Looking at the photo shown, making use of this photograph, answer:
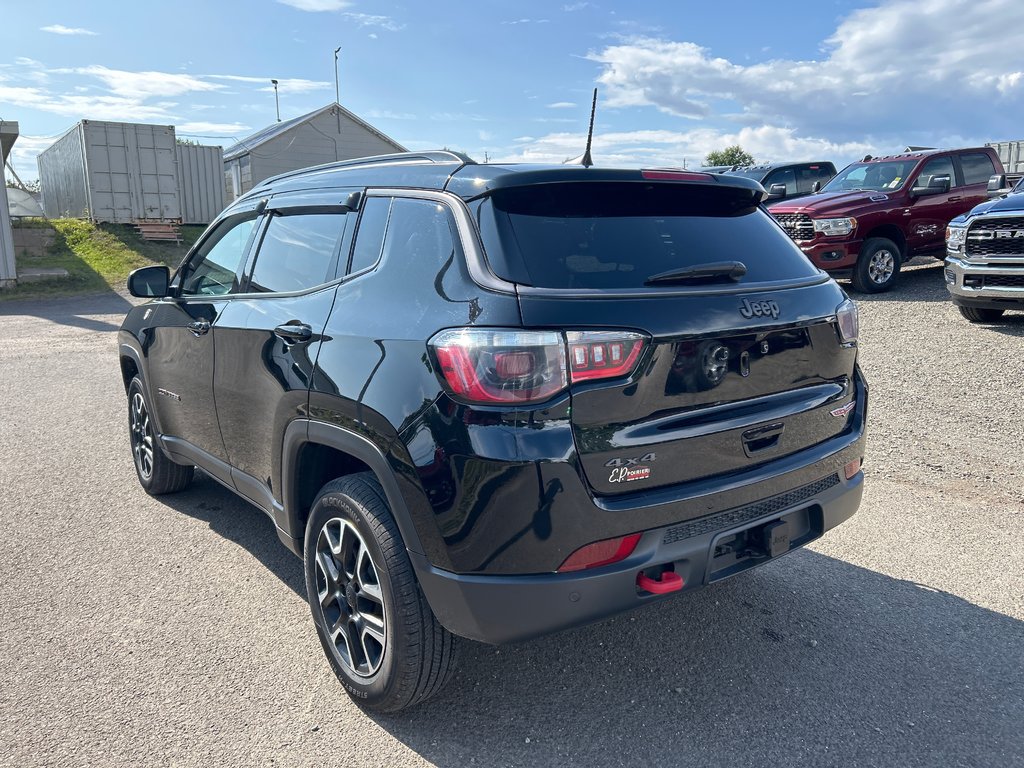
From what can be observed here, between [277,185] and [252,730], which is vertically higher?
[277,185]

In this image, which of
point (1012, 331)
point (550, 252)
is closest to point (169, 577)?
point (550, 252)

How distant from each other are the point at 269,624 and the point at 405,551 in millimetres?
1285

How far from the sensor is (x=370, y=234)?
2973 mm

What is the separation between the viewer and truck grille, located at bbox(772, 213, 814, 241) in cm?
1126

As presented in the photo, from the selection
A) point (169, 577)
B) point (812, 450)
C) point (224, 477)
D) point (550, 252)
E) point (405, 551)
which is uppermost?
point (550, 252)

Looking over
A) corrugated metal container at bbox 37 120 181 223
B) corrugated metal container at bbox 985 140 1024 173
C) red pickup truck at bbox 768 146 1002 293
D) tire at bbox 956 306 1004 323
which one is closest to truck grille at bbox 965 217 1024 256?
tire at bbox 956 306 1004 323

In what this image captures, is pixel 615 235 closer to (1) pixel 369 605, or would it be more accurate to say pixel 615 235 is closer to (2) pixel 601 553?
(2) pixel 601 553

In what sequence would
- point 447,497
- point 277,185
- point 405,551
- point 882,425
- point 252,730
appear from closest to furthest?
point 447,497 < point 405,551 < point 252,730 < point 277,185 < point 882,425

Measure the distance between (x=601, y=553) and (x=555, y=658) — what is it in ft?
3.31

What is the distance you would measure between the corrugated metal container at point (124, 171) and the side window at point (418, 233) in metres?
23.5

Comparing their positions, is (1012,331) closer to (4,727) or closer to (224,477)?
(224,477)

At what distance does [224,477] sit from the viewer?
3895mm

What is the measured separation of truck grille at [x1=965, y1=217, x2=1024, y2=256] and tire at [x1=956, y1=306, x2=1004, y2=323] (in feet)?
2.76

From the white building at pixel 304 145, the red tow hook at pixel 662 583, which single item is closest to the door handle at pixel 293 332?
the red tow hook at pixel 662 583
